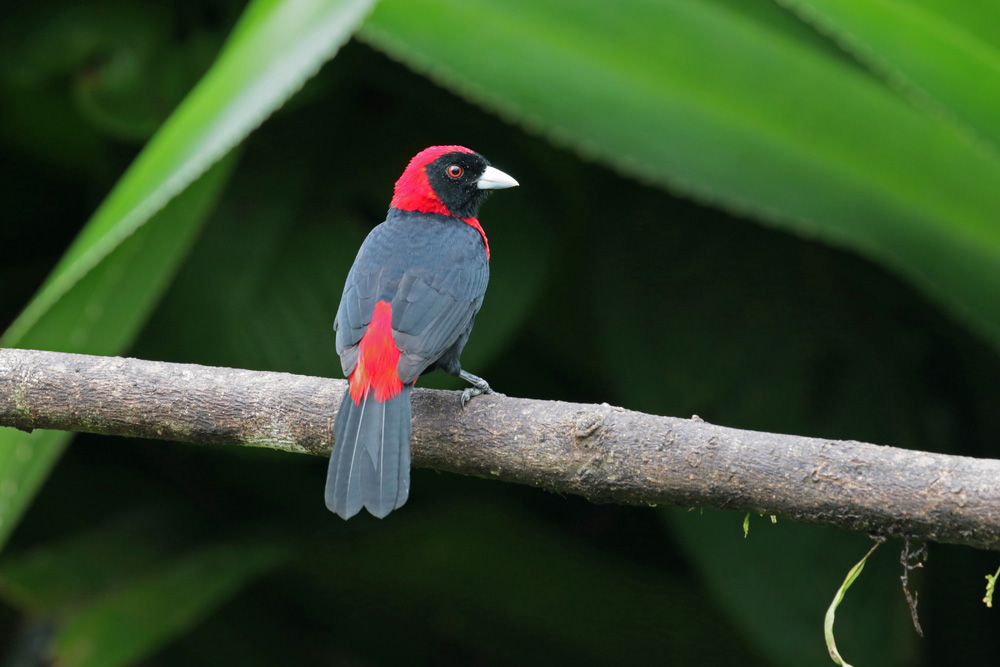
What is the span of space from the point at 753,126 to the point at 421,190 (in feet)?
3.62

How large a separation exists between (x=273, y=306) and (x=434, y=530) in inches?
44.0

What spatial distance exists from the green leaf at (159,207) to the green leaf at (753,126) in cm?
62

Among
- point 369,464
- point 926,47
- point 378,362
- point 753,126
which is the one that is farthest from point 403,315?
point 926,47

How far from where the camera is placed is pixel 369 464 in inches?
80.4

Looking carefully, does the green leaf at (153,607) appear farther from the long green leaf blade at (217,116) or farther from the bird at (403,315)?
the bird at (403,315)

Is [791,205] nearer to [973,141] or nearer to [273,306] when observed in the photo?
[973,141]

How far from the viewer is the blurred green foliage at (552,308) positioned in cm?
304

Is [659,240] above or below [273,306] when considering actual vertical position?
above

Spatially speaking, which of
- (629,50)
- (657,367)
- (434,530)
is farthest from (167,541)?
(629,50)

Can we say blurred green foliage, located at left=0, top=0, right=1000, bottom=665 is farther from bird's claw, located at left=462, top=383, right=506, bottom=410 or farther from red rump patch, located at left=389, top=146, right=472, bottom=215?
bird's claw, located at left=462, top=383, right=506, bottom=410

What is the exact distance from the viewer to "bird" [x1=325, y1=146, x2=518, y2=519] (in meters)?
2.04

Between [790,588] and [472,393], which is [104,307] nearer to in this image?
[472,393]

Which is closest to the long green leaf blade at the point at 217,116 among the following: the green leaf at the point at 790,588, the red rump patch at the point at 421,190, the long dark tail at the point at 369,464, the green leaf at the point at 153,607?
the red rump patch at the point at 421,190

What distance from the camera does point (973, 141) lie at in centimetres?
290
